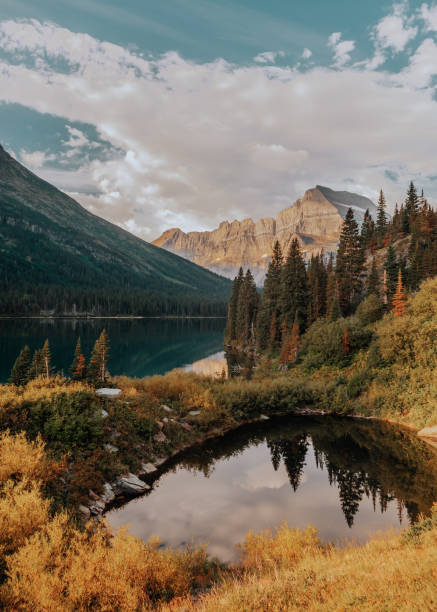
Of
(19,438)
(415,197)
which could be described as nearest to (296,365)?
(19,438)

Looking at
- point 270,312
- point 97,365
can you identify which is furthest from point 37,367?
point 270,312

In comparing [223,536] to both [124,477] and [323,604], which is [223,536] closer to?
[124,477]

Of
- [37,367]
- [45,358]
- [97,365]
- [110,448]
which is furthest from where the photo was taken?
[45,358]

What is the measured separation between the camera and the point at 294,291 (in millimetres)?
67375

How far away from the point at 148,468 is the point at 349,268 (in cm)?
6202

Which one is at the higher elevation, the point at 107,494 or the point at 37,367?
the point at 37,367

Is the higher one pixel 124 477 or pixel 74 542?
pixel 74 542

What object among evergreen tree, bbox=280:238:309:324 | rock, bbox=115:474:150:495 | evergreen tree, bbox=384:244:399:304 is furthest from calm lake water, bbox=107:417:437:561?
evergreen tree, bbox=280:238:309:324

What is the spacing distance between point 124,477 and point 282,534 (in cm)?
1070

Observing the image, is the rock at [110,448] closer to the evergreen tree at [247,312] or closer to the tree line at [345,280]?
the tree line at [345,280]

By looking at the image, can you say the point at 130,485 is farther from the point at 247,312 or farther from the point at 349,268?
the point at 247,312

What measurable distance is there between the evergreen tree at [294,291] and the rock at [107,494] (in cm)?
5058

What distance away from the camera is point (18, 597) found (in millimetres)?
9266

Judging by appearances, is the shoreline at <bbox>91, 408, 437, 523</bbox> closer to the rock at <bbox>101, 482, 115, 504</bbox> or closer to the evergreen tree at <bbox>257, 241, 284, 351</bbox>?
the rock at <bbox>101, 482, 115, 504</bbox>
